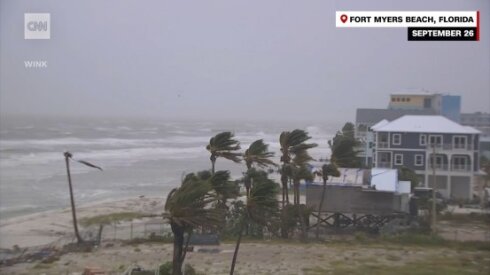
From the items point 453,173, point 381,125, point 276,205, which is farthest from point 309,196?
point 276,205

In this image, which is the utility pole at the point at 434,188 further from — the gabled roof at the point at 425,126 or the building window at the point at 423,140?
the gabled roof at the point at 425,126

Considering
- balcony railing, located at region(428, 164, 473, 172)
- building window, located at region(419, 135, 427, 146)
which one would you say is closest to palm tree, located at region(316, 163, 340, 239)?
building window, located at region(419, 135, 427, 146)

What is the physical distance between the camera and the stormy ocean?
769 cm

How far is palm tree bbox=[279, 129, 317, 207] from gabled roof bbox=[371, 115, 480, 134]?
1184mm

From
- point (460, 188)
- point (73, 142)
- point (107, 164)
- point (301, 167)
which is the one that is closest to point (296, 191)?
point (301, 167)

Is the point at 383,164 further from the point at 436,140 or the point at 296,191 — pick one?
the point at 296,191

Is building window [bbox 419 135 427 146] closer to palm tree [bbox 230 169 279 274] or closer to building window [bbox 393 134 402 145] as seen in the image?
building window [bbox 393 134 402 145]

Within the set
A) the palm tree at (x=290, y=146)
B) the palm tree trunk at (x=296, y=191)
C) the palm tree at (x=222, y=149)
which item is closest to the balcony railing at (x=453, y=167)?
the palm tree at (x=290, y=146)

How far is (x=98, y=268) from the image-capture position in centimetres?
→ 558

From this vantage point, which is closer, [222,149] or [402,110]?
[222,149]

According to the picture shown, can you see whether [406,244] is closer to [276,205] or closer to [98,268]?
[276,205]

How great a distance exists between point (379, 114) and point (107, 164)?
10738mm

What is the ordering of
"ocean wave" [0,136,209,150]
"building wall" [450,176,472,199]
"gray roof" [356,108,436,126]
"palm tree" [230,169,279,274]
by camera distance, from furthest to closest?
"ocean wave" [0,136,209,150] < "building wall" [450,176,472,199] < "gray roof" [356,108,436,126] < "palm tree" [230,169,279,274]

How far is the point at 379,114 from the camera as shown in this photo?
7.28m
